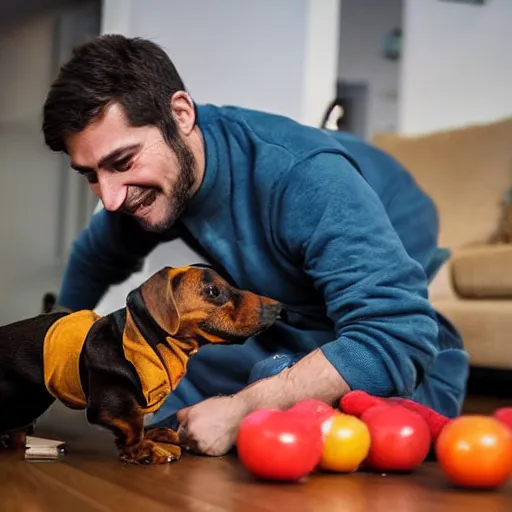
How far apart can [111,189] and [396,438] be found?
538 millimetres

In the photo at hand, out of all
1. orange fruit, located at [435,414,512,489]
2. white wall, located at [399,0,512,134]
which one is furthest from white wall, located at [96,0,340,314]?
orange fruit, located at [435,414,512,489]

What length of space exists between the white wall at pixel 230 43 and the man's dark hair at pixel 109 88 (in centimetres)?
93

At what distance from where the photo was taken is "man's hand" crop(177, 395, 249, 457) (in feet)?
3.90

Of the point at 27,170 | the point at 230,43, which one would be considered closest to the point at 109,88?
the point at 230,43

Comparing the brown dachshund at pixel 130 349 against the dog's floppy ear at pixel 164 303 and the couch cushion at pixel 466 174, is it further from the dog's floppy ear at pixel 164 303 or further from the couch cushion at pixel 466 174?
the couch cushion at pixel 466 174

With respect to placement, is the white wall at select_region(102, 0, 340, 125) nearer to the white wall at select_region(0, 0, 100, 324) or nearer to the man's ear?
the white wall at select_region(0, 0, 100, 324)

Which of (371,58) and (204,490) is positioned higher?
(371,58)

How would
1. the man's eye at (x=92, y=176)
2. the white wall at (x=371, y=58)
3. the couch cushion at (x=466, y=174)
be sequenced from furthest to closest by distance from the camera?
the white wall at (x=371, y=58)
the couch cushion at (x=466, y=174)
the man's eye at (x=92, y=176)

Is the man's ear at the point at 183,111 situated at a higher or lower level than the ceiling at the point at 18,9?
lower

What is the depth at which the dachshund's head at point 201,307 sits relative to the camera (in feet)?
3.50

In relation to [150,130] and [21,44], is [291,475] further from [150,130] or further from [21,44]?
[21,44]

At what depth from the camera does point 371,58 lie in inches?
175

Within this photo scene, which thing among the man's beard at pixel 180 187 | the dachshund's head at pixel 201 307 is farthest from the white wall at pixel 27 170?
the dachshund's head at pixel 201 307

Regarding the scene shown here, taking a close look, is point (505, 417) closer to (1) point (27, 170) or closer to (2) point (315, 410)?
(2) point (315, 410)
